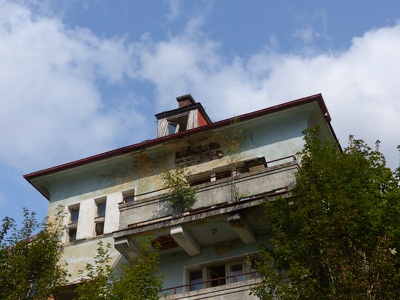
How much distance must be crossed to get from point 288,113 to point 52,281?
30.8 feet

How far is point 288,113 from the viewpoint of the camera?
22.7 meters

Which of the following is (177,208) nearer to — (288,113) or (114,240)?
(114,240)

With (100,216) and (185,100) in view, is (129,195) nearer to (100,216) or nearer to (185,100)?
(100,216)

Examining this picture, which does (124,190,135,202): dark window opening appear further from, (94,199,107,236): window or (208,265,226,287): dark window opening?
(208,265,226,287): dark window opening

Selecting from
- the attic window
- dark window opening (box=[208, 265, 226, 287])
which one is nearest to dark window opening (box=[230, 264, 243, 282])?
dark window opening (box=[208, 265, 226, 287])

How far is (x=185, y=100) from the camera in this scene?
28.7 metres

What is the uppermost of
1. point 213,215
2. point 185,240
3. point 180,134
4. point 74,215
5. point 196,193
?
point 180,134

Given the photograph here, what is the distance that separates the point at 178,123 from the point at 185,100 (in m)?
1.88

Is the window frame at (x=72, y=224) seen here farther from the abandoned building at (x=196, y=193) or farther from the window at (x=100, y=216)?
the window at (x=100, y=216)

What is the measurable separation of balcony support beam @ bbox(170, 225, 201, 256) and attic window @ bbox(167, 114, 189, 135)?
7.04 metres

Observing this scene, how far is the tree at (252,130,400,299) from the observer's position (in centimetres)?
1489

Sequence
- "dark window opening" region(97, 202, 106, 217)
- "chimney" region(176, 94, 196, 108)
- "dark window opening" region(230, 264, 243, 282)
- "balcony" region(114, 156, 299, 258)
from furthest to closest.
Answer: "chimney" region(176, 94, 196, 108) < "dark window opening" region(97, 202, 106, 217) < "dark window opening" region(230, 264, 243, 282) < "balcony" region(114, 156, 299, 258)

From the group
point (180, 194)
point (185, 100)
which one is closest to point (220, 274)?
point (180, 194)

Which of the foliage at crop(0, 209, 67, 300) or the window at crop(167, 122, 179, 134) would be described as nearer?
the foliage at crop(0, 209, 67, 300)
